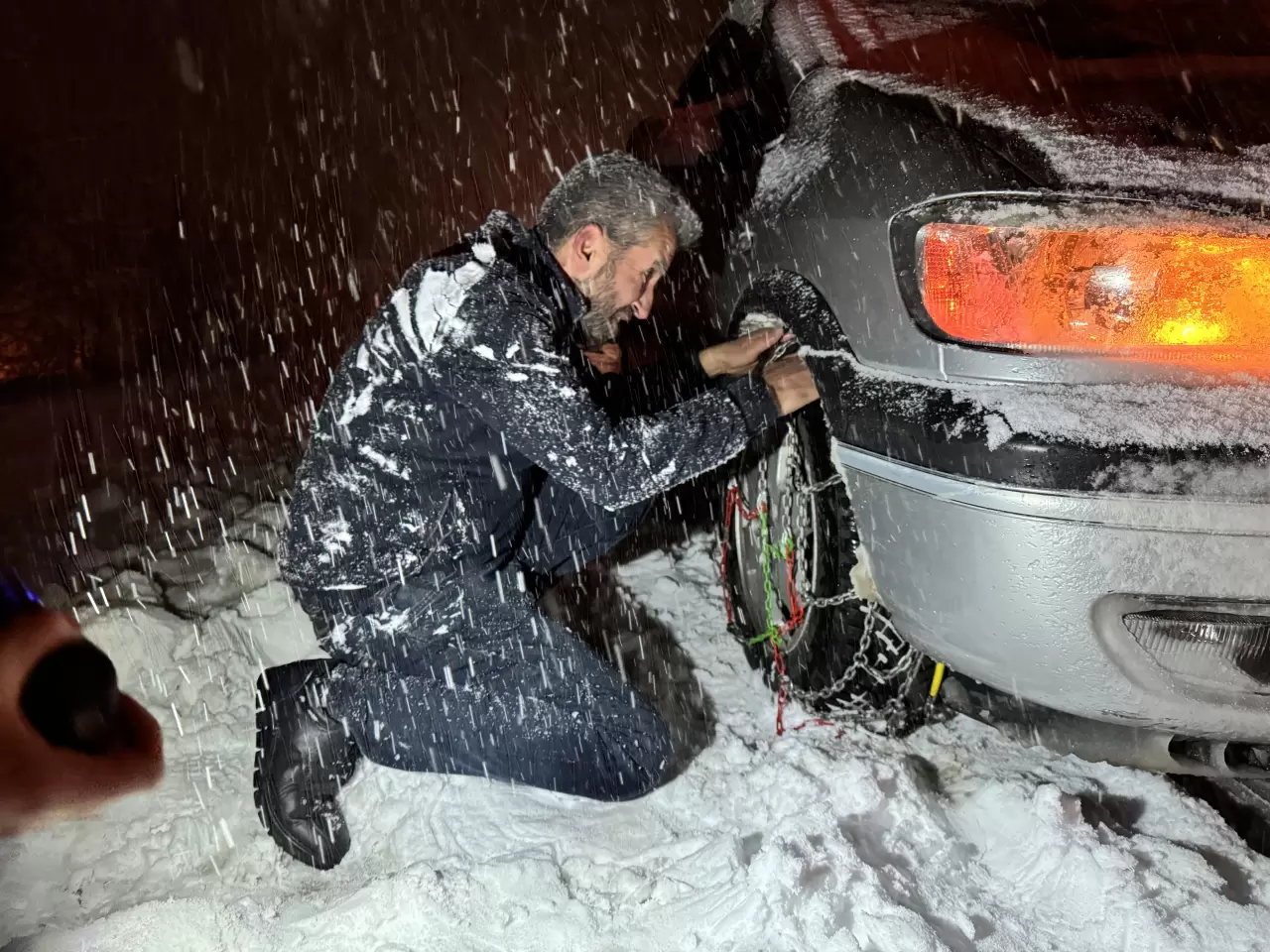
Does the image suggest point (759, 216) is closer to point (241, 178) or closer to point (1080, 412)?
point (1080, 412)

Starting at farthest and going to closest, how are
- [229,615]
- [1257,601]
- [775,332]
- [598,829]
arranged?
[229,615] → [775,332] → [598,829] → [1257,601]

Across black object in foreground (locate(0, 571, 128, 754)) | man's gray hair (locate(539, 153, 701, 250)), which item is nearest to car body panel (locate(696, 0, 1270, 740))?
man's gray hair (locate(539, 153, 701, 250))

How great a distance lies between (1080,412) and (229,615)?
260cm

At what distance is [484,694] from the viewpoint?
2164 millimetres

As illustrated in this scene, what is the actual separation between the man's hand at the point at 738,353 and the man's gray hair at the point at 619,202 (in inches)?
14.7

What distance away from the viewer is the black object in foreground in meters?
2.50

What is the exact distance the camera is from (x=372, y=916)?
176 cm

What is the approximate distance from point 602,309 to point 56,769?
1.92 meters

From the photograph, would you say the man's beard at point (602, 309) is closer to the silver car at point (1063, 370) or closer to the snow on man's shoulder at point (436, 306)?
the snow on man's shoulder at point (436, 306)

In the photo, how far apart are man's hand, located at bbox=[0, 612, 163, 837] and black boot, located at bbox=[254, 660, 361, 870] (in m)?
0.41

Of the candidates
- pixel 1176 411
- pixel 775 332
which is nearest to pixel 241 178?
pixel 775 332

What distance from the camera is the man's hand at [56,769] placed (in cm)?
223

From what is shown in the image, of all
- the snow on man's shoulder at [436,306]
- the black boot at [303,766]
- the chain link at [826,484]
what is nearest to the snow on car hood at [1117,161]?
the chain link at [826,484]

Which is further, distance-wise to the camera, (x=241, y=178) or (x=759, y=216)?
(x=241, y=178)
